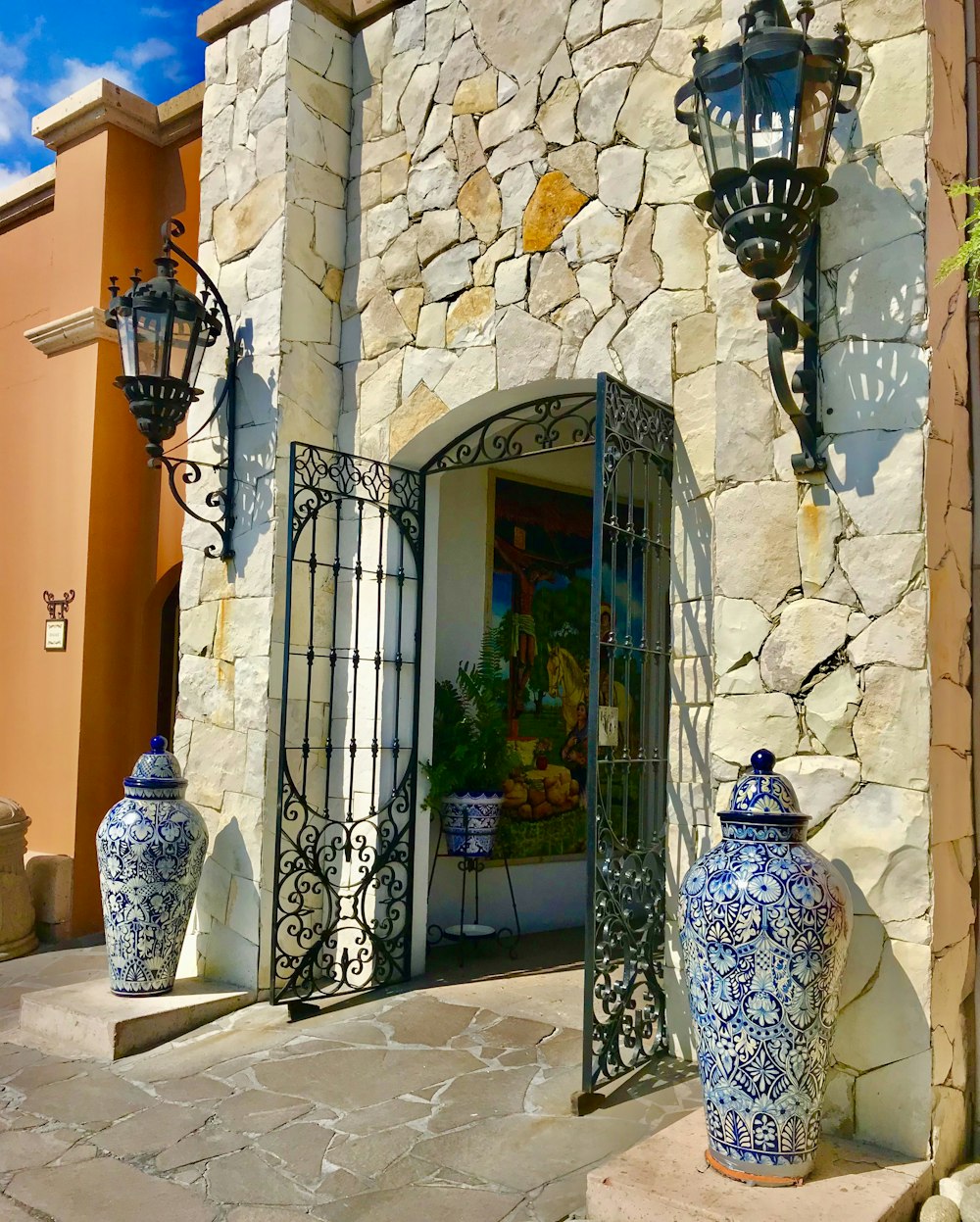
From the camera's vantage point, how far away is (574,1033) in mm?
4184

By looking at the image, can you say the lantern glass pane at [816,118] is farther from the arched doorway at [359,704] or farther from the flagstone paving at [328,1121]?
the flagstone paving at [328,1121]

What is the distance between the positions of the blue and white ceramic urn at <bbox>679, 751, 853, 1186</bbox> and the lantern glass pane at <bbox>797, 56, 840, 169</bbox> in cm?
183

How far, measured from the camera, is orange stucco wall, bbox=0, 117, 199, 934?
634 centimetres

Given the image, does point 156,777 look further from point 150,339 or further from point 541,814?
point 541,814

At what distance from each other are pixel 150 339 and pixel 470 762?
2.49m

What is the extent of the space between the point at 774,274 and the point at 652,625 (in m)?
1.45

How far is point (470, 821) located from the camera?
218 inches

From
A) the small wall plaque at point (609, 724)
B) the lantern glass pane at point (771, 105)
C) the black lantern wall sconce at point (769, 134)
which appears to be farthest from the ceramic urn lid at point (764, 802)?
the lantern glass pane at point (771, 105)

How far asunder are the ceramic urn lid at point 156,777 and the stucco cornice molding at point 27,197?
439cm

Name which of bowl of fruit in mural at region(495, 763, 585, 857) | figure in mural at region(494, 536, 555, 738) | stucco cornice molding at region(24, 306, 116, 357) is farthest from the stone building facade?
bowl of fruit in mural at region(495, 763, 585, 857)

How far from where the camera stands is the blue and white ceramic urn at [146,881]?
14.6 ft

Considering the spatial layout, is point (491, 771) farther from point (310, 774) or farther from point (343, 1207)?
point (343, 1207)

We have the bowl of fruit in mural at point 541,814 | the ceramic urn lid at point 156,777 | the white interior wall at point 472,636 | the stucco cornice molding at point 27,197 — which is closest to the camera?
the ceramic urn lid at point 156,777

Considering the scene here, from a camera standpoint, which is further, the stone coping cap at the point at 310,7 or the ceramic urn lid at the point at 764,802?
the stone coping cap at the point at 310,7
